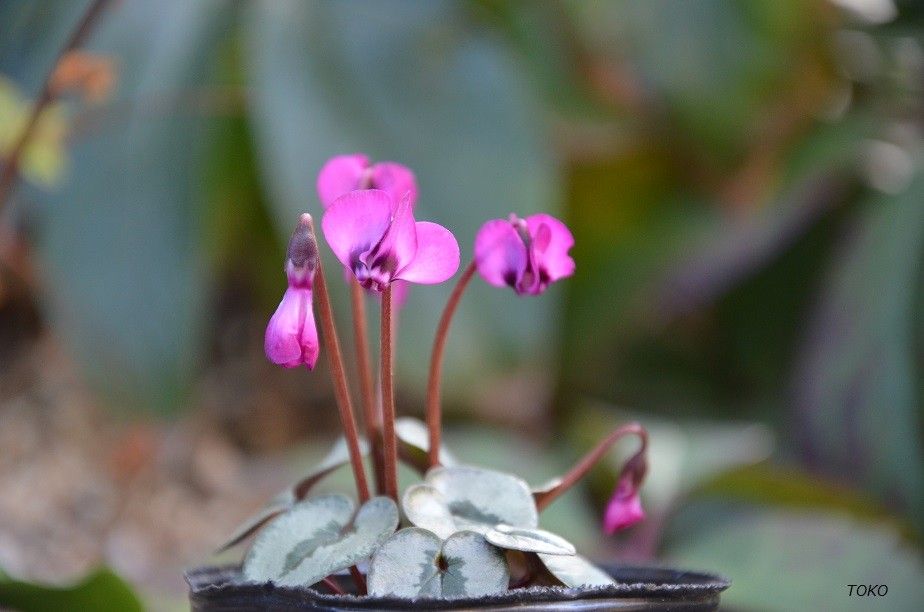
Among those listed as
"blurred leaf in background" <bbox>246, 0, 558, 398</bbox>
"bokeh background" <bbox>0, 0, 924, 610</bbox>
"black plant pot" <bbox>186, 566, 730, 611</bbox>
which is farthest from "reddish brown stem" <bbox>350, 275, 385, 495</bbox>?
"blurred leaf in background" <bbox>246, 0, 558, 398</bbox>

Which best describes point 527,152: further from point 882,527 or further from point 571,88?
point 882,527

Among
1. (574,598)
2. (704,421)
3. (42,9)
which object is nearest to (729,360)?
(704,421)

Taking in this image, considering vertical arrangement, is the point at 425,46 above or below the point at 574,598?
above

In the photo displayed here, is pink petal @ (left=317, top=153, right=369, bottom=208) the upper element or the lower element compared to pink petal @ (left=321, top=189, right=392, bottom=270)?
upper

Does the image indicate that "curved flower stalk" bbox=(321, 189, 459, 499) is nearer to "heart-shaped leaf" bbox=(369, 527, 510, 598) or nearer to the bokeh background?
"heart-shaped leaf" bbox=(369, 527, 510, 598)

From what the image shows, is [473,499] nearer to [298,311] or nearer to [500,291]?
[298,311]
